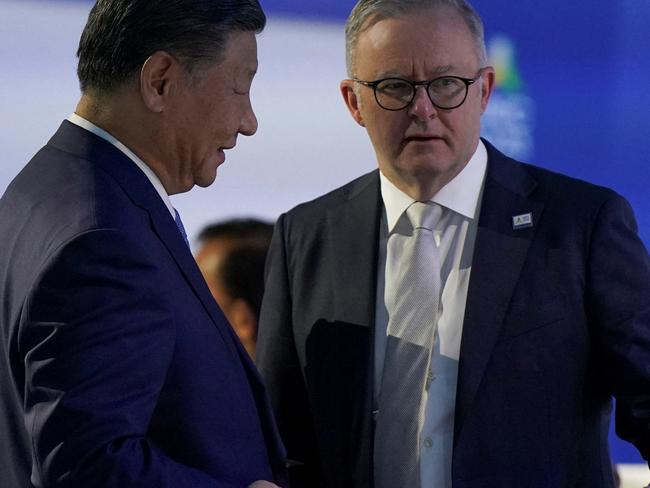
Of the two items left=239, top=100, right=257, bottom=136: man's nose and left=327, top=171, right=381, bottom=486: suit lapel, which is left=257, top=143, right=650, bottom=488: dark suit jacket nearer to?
left=327, top=171, right=381, bottom=486: suit lapel

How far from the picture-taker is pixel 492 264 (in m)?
2.02

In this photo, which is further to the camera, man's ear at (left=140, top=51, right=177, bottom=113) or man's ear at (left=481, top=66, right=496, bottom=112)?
man's ear at (left=481, top=66, right=496, bottom=112)

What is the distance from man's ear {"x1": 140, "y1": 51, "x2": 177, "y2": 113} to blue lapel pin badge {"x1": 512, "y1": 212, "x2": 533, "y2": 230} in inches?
30.5

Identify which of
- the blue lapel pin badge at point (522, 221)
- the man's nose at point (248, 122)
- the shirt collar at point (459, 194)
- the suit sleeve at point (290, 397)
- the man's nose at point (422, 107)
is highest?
the man's nose at point (422, 107)

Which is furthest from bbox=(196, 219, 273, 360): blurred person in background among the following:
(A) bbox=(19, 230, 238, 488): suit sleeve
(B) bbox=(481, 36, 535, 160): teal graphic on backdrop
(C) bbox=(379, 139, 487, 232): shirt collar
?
(A) bbox=(19, 230, 238, 488): suit sleeve

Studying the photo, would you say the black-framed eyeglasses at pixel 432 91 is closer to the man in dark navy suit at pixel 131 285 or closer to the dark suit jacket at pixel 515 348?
the dark suit jacket at pixel 515 348

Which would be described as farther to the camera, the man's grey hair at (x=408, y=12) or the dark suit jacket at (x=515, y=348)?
the man's grey hair at (x=408, y=12)

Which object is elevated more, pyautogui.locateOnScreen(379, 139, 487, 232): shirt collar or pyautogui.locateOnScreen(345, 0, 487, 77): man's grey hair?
pyautogui.locateOnScreen(345, 0, 487, 77): man's grey hair

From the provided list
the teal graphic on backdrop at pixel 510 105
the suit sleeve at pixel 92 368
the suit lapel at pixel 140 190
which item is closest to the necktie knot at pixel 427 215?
the suit lapel at pixel 140 190

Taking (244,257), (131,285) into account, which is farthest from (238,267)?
(131,285)

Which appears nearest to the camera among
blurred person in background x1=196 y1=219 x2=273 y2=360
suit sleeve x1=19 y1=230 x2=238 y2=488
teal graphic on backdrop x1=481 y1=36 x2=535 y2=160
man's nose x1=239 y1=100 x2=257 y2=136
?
suit sleeve x1=19 y1=230 x2=238 y2=488

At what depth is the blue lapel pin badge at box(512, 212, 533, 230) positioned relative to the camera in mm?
2053

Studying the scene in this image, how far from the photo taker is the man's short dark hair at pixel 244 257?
306cm

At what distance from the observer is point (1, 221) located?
1545 mm
